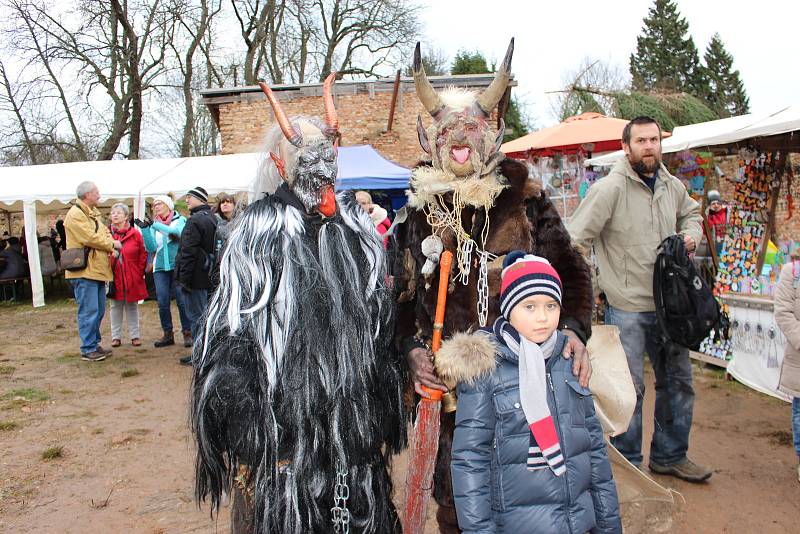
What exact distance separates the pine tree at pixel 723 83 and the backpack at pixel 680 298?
33.8m

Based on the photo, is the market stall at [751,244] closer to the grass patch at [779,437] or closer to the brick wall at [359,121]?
the grass patch at [779,437]

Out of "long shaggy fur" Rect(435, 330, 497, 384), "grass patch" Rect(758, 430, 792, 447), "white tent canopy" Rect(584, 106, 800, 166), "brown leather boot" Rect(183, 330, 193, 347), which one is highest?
"white tent canopy" Rect(584, 106, 800, 166)

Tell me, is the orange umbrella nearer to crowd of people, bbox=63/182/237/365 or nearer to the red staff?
crowd of people, bbox=63/182/237/365

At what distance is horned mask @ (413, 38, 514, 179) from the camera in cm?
236

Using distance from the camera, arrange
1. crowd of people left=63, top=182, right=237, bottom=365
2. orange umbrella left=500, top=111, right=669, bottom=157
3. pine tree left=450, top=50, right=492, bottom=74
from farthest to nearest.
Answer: pine tree left=450, top=50, right=492, bottom=74 → orange umbrella left=500, top=111, right=669, bottom=157 → crowd of people left=63, top=182, right=237, bottom=365

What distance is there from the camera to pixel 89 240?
6.88m

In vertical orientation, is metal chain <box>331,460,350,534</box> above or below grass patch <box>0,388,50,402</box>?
above

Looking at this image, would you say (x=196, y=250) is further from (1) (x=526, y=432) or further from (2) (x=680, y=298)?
(1) (x=526, y=432)

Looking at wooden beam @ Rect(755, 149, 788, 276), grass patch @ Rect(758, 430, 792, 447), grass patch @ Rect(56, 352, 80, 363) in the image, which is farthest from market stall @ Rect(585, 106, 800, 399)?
grass patch @ Rect(56, 352, 80, 363)

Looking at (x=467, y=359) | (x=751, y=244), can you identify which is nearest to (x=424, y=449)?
(x=467, y=359)

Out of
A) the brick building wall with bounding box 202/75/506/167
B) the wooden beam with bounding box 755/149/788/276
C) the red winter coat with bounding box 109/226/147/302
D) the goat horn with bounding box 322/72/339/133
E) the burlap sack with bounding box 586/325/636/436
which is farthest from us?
the brick building wall with bounding box 202/75/506/167

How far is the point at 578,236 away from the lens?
3.51 meters

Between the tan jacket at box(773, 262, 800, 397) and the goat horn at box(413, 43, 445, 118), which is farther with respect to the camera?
the tan jacket at box(773, 262, 800, 397)

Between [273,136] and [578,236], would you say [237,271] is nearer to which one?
[273,136]
